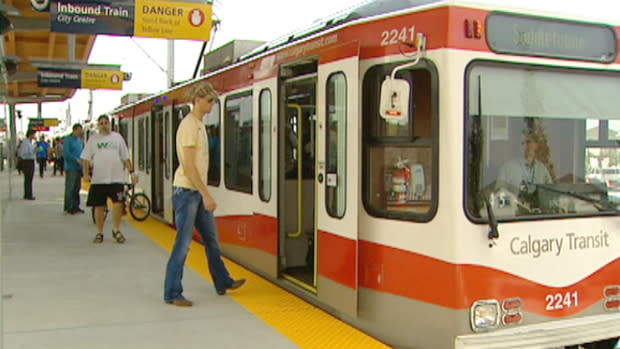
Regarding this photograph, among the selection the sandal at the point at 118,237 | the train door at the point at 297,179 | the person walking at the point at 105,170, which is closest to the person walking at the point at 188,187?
the train door at the point at 297,179

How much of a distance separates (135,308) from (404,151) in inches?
108

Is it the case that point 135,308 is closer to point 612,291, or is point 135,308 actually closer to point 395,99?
point 395,99

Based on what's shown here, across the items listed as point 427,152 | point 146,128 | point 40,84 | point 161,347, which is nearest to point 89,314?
point 161,347

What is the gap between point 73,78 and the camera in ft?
60.5

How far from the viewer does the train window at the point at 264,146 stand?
596cm

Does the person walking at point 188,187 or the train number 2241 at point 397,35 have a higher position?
the train number 2241 at point 397,35

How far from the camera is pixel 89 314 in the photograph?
200 inches

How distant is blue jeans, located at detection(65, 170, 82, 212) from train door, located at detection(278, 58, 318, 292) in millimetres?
6811

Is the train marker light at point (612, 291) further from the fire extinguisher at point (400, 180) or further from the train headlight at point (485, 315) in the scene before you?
the fire extinguisher at point (400, 180)

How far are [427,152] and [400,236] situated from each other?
60cm

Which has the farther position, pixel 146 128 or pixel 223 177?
pixel 146 128

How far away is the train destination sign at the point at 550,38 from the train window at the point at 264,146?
8.29 feet

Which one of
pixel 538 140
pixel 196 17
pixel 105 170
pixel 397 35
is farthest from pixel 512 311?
pixel 196 17

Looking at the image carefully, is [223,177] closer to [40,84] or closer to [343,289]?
[343,289]
